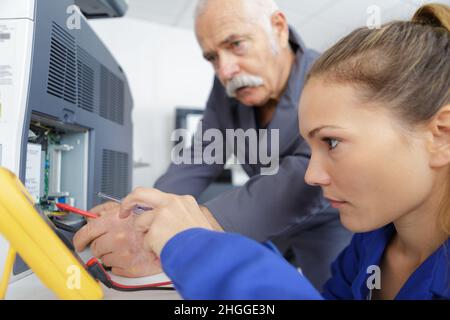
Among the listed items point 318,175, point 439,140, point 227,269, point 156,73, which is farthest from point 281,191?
point 156,73

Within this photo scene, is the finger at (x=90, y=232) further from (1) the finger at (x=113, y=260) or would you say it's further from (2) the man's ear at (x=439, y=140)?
(2) the man's ear at (x=439, y=140)

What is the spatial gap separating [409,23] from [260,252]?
0.45 m

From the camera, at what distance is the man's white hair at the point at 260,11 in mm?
964

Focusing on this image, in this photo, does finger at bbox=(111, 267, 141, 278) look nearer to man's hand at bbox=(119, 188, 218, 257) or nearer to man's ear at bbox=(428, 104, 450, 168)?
man's hand at bbox=(119, 188, 218, 257)

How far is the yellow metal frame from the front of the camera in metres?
0.36

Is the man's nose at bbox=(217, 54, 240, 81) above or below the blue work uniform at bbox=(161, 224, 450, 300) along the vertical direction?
above

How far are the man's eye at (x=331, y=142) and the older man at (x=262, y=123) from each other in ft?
0.71

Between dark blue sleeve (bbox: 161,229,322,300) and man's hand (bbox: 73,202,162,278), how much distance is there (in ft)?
0.55

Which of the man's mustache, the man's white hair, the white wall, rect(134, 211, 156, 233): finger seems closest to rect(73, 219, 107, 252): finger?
rect(134, 211, 156, 233): finger

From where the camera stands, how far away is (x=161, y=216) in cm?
41

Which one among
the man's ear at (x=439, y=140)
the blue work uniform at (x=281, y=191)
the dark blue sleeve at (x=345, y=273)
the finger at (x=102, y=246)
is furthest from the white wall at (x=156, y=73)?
the man's ear at (x=439, y=140)
